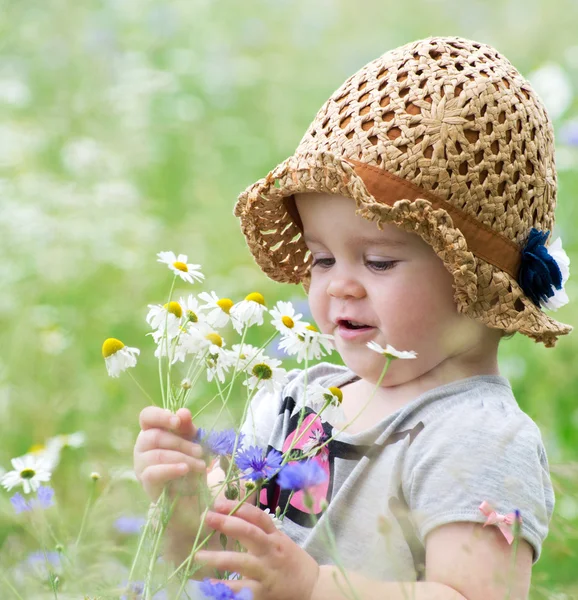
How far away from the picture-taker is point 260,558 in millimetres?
1088

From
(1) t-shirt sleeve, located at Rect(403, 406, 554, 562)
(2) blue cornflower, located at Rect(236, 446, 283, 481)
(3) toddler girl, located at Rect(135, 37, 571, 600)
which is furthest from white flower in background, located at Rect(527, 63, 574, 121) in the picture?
(2) blue cornflower, located at Rect(236, 446, 283, 481)

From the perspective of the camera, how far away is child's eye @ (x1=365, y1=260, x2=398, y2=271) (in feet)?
4.59

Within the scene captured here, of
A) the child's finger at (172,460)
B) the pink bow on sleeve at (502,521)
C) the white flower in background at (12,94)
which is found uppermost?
the white flower in background at (12,94)

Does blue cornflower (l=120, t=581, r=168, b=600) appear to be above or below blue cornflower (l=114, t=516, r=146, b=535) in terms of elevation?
above

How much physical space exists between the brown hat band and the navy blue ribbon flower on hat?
0.09 feet

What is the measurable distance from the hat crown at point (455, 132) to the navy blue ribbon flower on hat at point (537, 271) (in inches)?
0.8

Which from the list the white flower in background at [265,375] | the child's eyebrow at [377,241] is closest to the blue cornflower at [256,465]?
the white flower in background at [265,375]

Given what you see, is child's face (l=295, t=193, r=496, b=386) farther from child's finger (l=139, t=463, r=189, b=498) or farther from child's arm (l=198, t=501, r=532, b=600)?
child's finger (l=139, t=463, r=189, b=498)

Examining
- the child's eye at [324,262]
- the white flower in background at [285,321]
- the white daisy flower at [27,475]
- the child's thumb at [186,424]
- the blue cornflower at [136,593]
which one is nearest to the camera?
the blue cornflower at [136,593]

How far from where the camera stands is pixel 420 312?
1396 millimetres

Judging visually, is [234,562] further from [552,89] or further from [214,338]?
[552,89]

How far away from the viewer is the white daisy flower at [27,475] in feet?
4.44

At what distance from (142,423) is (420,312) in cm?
45

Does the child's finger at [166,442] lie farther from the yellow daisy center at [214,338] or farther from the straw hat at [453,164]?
the straw hat at [453,164]
